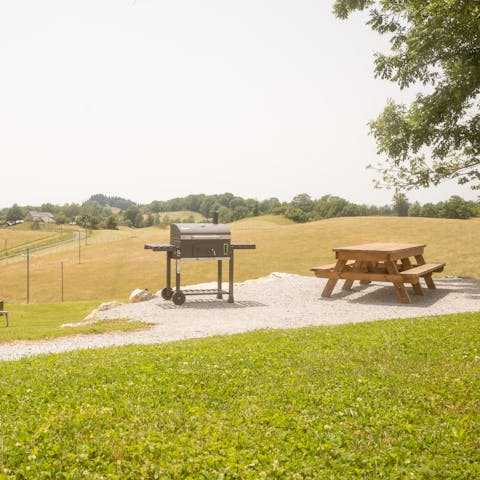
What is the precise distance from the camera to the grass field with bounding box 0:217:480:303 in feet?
138

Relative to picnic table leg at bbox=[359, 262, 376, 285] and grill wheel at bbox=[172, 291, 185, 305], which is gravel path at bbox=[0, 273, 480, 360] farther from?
picnic table leg at bbox=[359, 262, 376, 285]

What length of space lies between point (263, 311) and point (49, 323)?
24.3ft

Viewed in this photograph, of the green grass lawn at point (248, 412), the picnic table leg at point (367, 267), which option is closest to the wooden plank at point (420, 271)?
the picnic table leg at point (367, 267)

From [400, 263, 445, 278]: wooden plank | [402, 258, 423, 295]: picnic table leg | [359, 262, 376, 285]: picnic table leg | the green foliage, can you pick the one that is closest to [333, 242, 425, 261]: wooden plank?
[400, 263, 445, 278]: wooden plank

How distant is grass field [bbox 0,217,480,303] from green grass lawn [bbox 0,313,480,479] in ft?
83.5

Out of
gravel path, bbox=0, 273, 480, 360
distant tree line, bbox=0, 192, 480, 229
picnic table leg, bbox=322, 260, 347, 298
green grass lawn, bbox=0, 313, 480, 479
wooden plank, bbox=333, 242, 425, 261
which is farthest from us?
distant tree line, bbox=0, 192, 480, 229

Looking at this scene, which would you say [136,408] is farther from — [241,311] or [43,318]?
[43,318]

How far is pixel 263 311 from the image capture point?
1433cm

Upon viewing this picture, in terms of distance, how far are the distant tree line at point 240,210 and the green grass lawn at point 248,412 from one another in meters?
58.7

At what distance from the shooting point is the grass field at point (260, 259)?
4197 centimetres

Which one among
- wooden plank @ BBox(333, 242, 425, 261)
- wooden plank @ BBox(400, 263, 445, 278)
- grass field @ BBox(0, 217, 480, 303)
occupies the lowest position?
grass field @ BBox(0, 217, 480, 303)

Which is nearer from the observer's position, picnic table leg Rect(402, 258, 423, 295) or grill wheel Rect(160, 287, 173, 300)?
picnic table leg Rect(402, 258, 423, 295)

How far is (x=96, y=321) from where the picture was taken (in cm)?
1346

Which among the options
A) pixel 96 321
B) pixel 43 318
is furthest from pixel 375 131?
pixel 43 318
